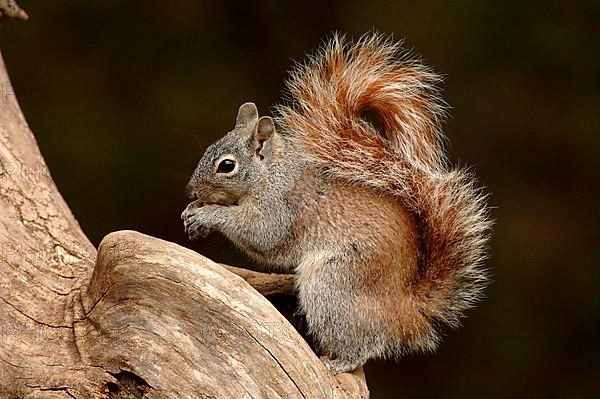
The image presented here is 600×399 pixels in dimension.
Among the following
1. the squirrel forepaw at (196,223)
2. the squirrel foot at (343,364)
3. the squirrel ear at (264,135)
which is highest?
the squirrel ear at (264,135)

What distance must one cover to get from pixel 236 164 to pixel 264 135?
0.36ft

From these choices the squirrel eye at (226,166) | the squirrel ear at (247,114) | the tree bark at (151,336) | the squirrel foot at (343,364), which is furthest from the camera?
the squirrel ear at (247,114)

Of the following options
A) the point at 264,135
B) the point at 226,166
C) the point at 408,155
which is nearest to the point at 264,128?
the point at 264,135

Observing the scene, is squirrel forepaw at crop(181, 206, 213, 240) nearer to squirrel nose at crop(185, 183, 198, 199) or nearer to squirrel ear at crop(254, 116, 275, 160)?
squirrel nose at crop(185, 183, 198, 199)

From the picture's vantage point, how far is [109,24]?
4.10 m

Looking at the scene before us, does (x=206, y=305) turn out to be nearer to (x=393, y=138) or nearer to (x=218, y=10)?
A: (x=393, y=138)

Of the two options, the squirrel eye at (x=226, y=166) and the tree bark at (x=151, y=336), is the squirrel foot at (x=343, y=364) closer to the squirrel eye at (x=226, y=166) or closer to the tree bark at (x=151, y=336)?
the tree bark at (x=151, y=336)

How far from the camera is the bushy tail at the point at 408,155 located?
2.45 metres

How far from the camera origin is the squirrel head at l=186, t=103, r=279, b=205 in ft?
8.14

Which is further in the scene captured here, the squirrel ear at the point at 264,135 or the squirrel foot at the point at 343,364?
the squirrel ear at the point at 264,135

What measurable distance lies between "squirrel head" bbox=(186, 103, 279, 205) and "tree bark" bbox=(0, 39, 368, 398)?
1.37 feet

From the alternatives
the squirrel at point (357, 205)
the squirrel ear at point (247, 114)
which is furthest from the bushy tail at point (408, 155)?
the squirrel ear at point (247, 114)

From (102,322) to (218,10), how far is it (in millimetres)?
2362

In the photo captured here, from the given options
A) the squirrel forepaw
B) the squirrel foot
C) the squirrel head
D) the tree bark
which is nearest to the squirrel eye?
the squirrel head
